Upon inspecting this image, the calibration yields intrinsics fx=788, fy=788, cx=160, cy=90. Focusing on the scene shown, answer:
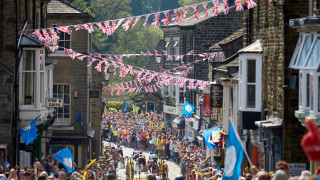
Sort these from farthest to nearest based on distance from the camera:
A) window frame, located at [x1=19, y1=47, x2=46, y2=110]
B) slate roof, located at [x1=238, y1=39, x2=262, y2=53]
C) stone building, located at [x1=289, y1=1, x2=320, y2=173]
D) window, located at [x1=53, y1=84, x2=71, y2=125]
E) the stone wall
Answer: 1. window, located at [x1=53, y1=84, x2=71, y2=125]
2. window frame, located at [x1=19, y1=47, x2=46, y2=110]
3. slate roof, located at [x1=238, y1=39, x2=262, y2=53]
4. the stone wall
5. stone building, located at [x1=289, y1=1, x2=320, y2=173]

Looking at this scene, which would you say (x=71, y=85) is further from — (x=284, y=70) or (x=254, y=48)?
(x=284, y=70)

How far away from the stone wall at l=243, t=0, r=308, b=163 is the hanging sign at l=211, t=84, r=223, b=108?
28.8ft

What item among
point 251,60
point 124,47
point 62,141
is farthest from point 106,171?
point 124,47

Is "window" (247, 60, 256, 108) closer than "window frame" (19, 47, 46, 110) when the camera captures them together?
Yes

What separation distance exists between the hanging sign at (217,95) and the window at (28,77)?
8.68m

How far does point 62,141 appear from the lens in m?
40.1

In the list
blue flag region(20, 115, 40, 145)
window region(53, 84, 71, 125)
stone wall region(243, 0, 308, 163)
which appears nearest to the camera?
stone wall region(243, 0, 308, 163)

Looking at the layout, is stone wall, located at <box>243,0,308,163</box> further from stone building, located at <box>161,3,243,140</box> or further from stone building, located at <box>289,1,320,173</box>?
stone building, located at <box>161,3,243,140</box>

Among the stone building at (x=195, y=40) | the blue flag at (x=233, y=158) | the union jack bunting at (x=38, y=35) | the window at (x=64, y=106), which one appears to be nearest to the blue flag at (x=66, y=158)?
the union jack bunting at (x=38, y=35)

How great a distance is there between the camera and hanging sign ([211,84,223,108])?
33.8 metres

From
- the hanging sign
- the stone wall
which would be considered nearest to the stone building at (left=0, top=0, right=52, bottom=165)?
the stone wall

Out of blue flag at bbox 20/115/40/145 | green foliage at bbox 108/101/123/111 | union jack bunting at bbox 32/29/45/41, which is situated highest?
union jack bunting at bbox 32/29/45/41

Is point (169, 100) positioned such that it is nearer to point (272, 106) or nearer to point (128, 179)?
point (128, 179)

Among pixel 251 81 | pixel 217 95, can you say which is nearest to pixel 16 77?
pixel 251 81
